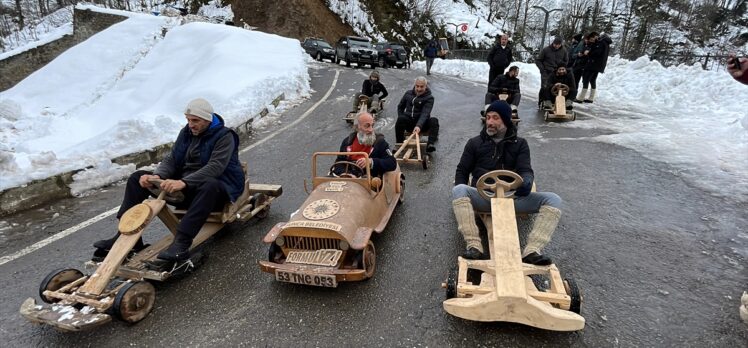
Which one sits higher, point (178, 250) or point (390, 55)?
point (390, 55)

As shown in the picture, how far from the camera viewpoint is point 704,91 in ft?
36.2

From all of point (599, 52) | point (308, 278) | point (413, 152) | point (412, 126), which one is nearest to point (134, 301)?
point (308, 278)

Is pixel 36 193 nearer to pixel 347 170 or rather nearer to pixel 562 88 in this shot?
pixel 347 170

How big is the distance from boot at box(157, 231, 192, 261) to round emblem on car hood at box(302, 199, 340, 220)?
1.11 meters

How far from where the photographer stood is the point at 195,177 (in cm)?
395

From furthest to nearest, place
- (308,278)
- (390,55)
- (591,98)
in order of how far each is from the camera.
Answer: (390,55)
(591,98)
(308,278)

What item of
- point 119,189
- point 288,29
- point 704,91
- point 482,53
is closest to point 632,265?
point 119,189

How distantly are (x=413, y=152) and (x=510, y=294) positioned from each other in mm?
5118

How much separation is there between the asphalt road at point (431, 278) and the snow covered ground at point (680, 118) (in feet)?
2.41

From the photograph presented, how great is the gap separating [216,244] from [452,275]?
8.85ft

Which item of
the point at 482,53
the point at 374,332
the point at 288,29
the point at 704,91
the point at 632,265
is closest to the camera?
the point at 374,332

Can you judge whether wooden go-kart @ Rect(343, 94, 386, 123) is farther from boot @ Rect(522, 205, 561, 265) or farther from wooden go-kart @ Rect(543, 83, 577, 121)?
boot @ Rect(522, 205, 561, 265)

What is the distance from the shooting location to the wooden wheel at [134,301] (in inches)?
117

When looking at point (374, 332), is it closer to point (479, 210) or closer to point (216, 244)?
point (479, 210)
